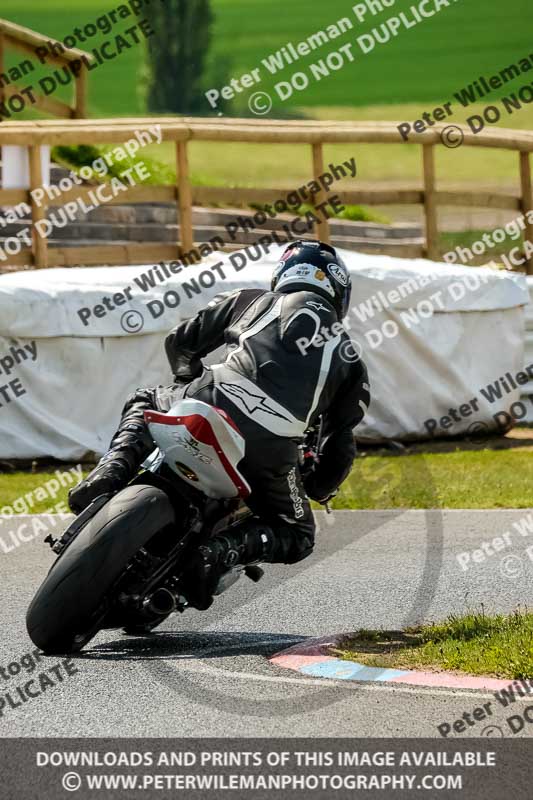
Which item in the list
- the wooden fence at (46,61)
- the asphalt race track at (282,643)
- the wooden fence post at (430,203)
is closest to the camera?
the asphalt race track at (282,643)

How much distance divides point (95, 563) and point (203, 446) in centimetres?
66

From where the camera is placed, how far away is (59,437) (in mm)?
11719

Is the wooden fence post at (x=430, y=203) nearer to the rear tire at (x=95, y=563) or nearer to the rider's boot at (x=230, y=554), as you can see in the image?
the rider's boot at (x=230, y=554)

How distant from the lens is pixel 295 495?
6.00 metres

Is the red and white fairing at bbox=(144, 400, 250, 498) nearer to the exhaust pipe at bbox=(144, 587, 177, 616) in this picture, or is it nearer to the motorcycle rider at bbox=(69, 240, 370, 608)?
the motorcycle rider at bbox=(69, 240, 370, 608)

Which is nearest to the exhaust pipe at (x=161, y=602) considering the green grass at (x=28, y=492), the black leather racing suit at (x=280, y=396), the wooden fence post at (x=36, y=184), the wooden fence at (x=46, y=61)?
the black leather racing suit at (x=280, y=396)

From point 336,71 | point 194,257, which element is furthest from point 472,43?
point 194,257

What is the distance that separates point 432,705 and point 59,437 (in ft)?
23.6

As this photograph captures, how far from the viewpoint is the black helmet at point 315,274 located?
6078 mm

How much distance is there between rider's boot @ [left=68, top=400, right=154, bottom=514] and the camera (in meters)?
5.70
